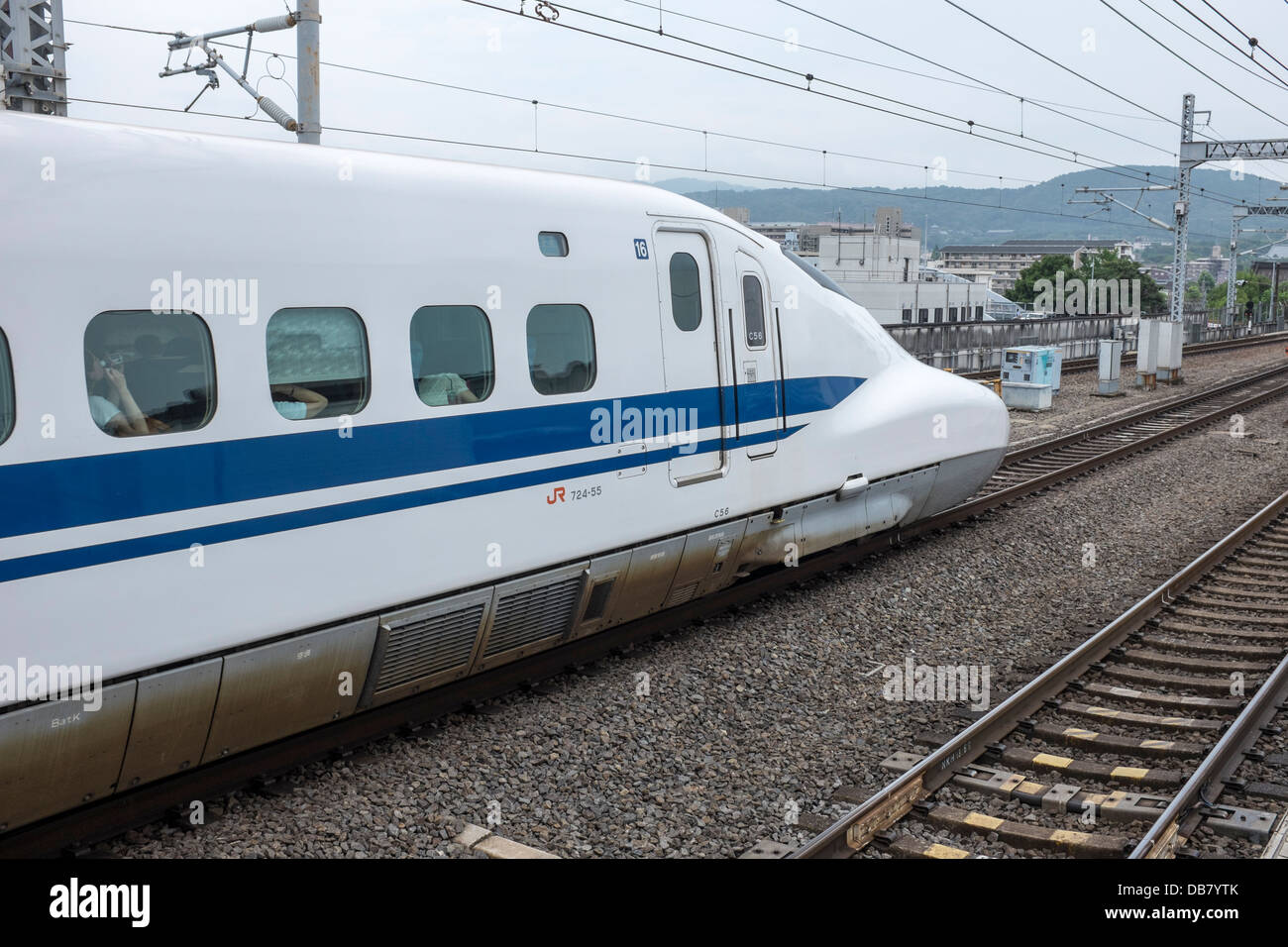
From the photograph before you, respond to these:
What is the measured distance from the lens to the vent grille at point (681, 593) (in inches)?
358

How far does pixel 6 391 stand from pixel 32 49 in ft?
14.8

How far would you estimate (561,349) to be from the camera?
302 inches

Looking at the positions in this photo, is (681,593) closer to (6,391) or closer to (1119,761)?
(1119,761)

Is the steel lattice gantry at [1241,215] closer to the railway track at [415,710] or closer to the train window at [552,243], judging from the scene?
the railway track at [415,710]

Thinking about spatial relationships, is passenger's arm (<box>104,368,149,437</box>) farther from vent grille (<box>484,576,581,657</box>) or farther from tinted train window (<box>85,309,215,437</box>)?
vent grille (<box>484,576,581,657</box>)

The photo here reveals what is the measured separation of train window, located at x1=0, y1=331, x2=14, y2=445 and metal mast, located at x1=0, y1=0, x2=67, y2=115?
4.07m

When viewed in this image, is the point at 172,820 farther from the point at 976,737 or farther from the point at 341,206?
the point at 976,737

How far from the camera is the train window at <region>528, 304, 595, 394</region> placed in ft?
24.5

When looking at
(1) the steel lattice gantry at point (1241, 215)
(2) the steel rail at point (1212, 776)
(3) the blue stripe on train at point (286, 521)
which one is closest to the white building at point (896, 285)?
(1) the steel lattice gantry at point (1241, 215)

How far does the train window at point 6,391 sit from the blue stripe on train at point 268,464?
0.60 feet

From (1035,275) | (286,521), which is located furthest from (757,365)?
(1035,275)

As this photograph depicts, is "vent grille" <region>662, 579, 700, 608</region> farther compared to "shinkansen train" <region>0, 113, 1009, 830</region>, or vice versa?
"vent grille" <region>662, 579, 700, 608</region>
